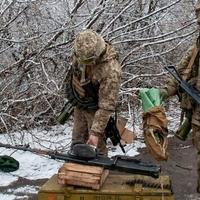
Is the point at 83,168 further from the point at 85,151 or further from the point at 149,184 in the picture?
the point at 149,184

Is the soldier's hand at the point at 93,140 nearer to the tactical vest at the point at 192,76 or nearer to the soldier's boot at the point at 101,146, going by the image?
the soldier's boot at the point at 101,146

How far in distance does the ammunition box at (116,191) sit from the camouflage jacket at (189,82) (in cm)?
69

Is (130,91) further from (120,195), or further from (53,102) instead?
(120,195)

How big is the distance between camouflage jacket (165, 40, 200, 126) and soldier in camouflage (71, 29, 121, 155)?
1.59 feet

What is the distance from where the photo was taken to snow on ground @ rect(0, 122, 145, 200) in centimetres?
655

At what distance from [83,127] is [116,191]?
1205 mm

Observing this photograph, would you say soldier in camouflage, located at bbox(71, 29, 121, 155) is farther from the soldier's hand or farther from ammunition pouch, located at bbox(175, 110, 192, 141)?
ammunition pouch, located at bbox(175, 110, 192, 141)

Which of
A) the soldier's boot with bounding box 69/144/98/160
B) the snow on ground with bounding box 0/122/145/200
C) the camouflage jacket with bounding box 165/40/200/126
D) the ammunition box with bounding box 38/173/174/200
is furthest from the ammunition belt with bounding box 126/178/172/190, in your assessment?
the snow on ground with bounding box 0/122/145/200

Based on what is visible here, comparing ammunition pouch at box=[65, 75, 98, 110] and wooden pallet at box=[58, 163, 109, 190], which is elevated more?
ammunition pouch at box=[65, 75, 98, 110]

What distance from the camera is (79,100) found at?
5.26 m

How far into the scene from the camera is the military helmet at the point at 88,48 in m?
4.81

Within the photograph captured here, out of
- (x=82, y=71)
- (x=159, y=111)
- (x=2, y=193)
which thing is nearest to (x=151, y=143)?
(x=159, y=111)

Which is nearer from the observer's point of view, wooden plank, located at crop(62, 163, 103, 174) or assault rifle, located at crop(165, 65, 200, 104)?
wooden plank, located at crop(62, 163, 103, 174)

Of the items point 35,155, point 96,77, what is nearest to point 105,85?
point 96,77
